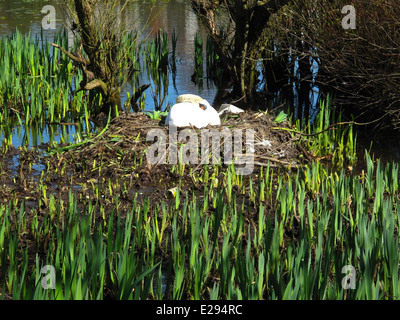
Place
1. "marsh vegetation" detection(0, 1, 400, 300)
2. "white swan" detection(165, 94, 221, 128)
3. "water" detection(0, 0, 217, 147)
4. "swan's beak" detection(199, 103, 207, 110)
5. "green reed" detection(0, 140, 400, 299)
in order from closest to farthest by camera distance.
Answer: "green reed" detection(0, 140, 400, 299)
"marsh vegetation" detection(0, 1, 400, 300)
"white swan" detection(165, 94, 221, 128)
"swan's beak" detection(199, 103, 207, 110)
"water" detection(0, 0, 217, 147)

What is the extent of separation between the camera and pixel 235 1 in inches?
322

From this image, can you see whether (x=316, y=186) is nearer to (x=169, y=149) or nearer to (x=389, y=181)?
(x=389, y=181)

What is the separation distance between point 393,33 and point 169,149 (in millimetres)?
2780

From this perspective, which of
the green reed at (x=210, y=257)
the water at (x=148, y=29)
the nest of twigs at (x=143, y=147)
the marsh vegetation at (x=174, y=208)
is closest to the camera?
the green reed at (x=210, y=257)

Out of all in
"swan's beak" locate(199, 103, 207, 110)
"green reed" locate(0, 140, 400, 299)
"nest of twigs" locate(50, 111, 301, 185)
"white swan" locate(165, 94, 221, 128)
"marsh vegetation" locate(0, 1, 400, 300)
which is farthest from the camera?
"swan's beak" locate(199, 103, 207, 110)

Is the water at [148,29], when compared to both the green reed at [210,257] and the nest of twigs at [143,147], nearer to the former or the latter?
the nest of twigs at [143,147]

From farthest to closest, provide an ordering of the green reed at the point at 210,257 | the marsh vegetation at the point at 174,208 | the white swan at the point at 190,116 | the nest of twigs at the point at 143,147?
the white swan at the point at 190,116, the nest of twigs at the point at 143,147, the marsh vegetation at the point at 174,208, the green reed at the point at 210,257

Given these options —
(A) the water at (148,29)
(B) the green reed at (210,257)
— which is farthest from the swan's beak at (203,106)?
(B) the green reed at (210,257)

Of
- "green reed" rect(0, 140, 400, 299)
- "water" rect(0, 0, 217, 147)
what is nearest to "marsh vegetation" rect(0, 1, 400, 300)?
"green reed" rect(0, 140, 400, 299)

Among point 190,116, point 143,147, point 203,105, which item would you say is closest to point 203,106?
point 203,105

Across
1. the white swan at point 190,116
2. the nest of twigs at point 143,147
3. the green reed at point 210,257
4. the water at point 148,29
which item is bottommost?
the green reed at point 210,257

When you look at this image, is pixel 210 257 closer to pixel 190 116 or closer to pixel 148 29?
pixel 190 116

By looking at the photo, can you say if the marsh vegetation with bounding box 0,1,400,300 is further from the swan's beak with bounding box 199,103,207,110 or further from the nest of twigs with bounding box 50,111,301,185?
the swan's beak with bounding box 199,103,207,110
